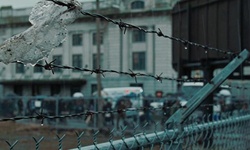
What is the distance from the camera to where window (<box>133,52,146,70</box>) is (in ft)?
143

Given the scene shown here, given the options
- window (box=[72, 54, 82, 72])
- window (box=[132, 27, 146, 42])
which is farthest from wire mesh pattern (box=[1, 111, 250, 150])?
window (box=[72, 54, 82, 72])

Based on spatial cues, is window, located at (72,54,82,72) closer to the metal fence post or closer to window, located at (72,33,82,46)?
window, located at (72,33,82,46)

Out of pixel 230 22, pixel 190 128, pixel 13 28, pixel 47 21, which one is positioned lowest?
pixel 190 128

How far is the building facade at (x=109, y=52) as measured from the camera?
38.4m

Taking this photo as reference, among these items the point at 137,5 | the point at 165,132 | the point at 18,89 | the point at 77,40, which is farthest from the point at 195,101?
the point at 18,89

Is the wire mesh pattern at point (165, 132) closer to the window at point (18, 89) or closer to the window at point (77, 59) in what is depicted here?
the window at point (77, 59)

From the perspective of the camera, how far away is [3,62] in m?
1.44

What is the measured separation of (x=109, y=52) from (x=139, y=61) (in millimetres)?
3066

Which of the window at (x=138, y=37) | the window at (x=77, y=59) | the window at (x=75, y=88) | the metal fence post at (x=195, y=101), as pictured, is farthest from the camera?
the window at (x=77, y=59)

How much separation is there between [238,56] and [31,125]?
2012 cm

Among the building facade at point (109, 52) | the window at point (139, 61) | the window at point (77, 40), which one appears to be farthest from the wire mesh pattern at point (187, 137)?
the window at point (77, 40)

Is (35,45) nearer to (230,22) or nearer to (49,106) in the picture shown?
(230,22)

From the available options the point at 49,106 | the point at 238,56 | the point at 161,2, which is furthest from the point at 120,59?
the point at 238,56

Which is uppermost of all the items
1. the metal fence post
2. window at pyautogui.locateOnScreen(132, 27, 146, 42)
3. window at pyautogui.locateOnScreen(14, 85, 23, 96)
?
window at pyautogui.locateOnScreen(132, 27, 146, 42)
